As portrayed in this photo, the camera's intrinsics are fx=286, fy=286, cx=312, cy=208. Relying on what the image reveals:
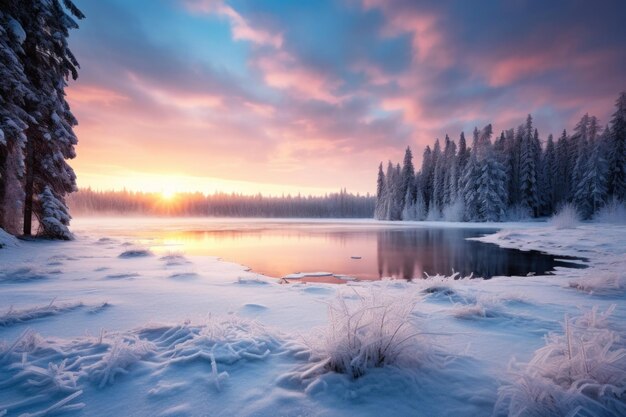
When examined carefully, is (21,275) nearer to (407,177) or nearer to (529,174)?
(529,174)

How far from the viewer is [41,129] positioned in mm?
13867

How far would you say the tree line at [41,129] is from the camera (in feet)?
41.8

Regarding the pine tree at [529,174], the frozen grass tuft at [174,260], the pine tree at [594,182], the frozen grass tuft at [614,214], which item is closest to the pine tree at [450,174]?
the pine tree at [529,174]

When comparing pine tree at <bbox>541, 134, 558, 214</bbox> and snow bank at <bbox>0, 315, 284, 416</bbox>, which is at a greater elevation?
pine tree at <bbox>541, 134, 558, 214</bbox>

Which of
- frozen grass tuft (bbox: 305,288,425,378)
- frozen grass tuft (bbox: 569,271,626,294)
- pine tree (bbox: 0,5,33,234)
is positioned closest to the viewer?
frozen grass tuft (bbox: 305,288,425,378)

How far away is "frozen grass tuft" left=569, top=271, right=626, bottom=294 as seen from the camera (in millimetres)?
5684

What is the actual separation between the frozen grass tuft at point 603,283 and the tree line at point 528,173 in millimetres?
44690

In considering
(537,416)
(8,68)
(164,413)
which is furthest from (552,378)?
(8,68)

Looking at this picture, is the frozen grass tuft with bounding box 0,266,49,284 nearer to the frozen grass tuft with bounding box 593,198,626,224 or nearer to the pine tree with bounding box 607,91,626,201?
the frozen grass tuft with bounding box 593,198,626,224

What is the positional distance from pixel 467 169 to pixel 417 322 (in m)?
52.8

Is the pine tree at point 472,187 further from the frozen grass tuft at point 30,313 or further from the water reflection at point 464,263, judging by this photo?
the frozen grass tuft at point 30,313

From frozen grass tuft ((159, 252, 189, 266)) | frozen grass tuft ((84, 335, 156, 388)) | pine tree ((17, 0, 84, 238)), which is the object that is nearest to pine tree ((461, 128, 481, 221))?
frozen grass tuft ((159, 252, 189, 266))

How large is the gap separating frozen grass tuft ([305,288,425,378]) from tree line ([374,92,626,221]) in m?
50.2

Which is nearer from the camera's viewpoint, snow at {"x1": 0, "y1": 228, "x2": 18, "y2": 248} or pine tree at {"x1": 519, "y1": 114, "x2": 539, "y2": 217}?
snow at {"x1": 0, "y1": 228, "x2": 18, "y2": 248}
